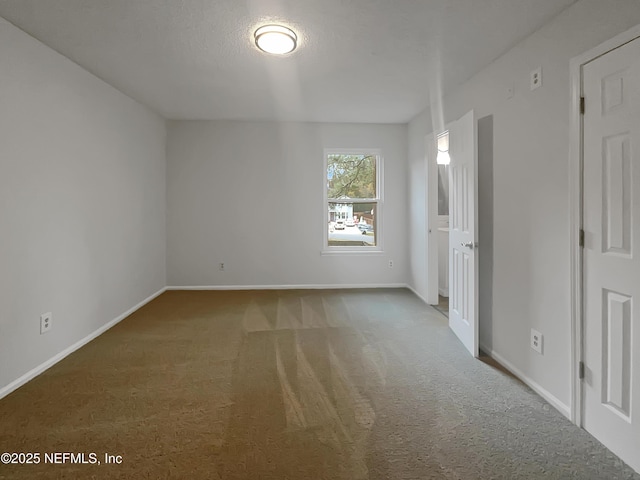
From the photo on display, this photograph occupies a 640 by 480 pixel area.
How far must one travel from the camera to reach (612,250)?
188cm

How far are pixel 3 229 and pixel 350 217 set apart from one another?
427 cm

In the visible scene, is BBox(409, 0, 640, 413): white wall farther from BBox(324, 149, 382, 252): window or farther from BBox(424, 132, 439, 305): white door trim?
BBox(324, 149, 382, 252): window

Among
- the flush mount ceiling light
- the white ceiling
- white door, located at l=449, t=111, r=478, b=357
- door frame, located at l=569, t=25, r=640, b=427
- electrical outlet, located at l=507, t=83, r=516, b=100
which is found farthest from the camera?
white door, located at l=449, t=111, r=478, b=357

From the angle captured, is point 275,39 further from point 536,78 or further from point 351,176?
point 351,176

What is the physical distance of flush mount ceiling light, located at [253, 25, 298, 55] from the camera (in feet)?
8.33

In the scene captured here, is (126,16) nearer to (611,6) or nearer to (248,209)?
(611,6)

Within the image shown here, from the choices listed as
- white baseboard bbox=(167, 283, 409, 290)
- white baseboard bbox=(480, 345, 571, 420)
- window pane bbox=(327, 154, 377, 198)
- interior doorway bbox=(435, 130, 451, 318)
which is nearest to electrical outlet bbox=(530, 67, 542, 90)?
white baseboard bbox=(480, 345, 571, 420)

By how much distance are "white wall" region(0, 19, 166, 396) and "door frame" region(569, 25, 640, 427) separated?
11.6 ft

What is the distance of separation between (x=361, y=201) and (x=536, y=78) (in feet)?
11.2

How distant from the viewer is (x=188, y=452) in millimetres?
1856

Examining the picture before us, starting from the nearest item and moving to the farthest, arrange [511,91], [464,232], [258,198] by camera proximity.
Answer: [511,91], [464,232], [258,198]

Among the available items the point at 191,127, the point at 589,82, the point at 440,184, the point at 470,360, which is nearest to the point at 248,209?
the point at 191,127

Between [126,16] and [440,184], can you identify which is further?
[440,184]

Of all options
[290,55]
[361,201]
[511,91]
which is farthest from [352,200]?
[511,91]
